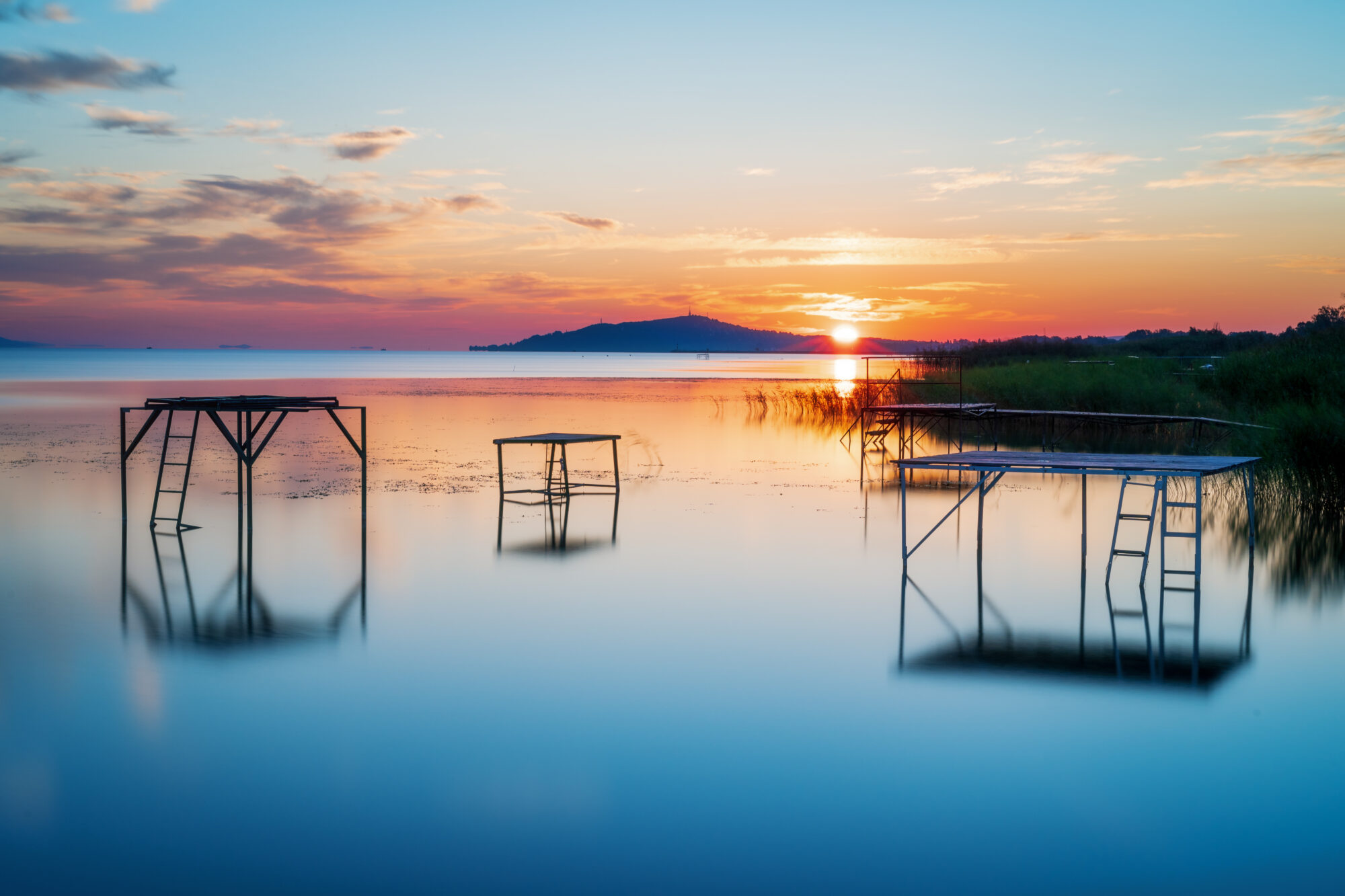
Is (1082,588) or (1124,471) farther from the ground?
(1124,471)

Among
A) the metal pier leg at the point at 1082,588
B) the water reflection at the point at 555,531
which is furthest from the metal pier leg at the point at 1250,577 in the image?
the water reflection at the point at 555,531

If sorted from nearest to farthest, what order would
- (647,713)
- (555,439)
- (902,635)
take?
(647,713) → (902,635) → (555,439)

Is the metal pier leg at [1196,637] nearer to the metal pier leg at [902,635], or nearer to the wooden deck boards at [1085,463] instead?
the wooden deck boards at [1085,463]

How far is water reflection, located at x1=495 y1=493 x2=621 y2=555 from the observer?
10578 mm

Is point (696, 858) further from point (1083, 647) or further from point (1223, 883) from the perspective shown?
point (1083, 647)

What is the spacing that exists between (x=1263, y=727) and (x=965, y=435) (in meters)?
19.7

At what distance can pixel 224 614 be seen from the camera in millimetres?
7824

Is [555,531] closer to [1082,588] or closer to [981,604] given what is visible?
[981,604]

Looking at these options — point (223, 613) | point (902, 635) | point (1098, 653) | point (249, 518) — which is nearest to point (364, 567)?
point (249, 518)

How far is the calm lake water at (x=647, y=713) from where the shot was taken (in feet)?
13.5

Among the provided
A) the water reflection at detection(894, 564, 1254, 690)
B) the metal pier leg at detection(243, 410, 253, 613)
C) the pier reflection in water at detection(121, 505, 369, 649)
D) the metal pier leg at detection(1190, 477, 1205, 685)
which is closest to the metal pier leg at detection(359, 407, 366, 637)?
the pier reflection in water at detection(121, 505, 369, 649)

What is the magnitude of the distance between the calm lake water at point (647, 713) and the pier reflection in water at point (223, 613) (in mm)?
37

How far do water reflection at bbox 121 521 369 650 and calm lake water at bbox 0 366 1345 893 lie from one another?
4cm

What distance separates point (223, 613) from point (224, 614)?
19mm
